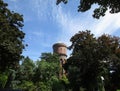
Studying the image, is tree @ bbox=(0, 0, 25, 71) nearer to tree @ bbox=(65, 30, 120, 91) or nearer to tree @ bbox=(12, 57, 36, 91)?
tree @ bbox=(65, 30, 120, 91)

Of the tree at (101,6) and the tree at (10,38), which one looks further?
the tree at (10,38)

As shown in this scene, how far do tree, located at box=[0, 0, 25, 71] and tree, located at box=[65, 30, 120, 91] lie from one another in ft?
48.1

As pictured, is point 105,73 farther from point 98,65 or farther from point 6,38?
point 6,38

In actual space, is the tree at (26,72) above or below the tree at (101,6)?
above

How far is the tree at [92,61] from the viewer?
4569 centimetres

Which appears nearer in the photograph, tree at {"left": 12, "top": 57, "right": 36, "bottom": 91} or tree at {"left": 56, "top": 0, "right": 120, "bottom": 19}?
tree at {"left": 56, "top": 0, "right": 120, "bottom": 19}

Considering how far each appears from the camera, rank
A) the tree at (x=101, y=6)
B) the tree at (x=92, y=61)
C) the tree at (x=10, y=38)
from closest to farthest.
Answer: the tree at (x=101, y=6), the tree at (x=10, y=38), the tree at (x=92, y=61)

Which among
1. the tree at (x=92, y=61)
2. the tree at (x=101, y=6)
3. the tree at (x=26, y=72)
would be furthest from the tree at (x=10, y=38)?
the tree at (x=26, y=72)

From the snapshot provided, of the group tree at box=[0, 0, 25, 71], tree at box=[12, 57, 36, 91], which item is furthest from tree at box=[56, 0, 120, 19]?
tree at box=[12, 57, 36, 91]

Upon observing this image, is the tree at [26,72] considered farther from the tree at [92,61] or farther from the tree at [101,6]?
the tree at [101,6]

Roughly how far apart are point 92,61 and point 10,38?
58.4 feet

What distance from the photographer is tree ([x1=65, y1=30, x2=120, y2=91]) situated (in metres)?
45.7

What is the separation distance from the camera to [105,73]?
155ft

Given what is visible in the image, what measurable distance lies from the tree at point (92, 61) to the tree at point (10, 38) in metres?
14.7
